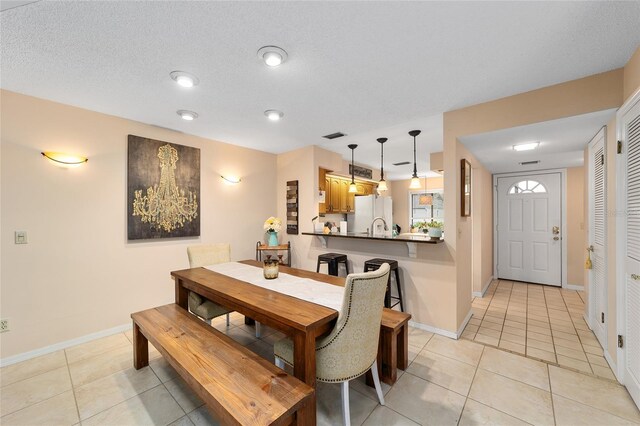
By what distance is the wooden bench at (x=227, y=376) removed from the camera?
1.19 m

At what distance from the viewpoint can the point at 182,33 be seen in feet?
5.28

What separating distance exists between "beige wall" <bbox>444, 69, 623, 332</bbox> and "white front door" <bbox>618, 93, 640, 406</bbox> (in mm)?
268

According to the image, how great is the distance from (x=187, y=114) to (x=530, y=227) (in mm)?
6081

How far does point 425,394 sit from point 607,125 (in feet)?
9.59

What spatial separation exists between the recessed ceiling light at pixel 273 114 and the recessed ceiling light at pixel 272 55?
932 mm

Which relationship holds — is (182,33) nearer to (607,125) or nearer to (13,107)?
(13,107)

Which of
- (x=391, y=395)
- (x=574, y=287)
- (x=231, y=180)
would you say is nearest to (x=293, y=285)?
(x=391, y=395)

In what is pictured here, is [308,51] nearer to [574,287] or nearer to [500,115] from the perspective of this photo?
[500,115]

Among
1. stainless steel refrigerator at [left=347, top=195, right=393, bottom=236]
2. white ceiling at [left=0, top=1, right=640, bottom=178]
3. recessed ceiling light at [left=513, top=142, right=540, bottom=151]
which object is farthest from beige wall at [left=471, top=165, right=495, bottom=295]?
white ceiling at [left=0, top=1, right=640, bottom=178]

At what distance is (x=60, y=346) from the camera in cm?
259

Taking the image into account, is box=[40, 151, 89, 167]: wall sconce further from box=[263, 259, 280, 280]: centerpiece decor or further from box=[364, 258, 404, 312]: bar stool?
box=[364, 258, 404, 312]: bar stool

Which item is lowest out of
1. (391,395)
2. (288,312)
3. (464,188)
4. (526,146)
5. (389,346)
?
(391,395)

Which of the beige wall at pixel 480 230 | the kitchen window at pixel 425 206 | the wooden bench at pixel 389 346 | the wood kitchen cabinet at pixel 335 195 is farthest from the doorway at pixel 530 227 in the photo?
the wooden bench at pixel 389 346

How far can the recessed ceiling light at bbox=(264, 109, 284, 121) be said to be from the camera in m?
2.82
